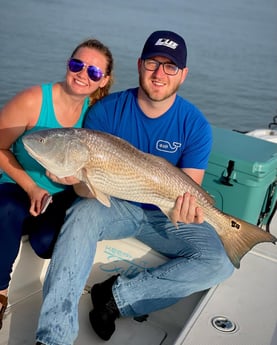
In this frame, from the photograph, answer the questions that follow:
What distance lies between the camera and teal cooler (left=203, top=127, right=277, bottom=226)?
310cm

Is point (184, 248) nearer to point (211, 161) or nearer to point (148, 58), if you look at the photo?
point (211, 161)

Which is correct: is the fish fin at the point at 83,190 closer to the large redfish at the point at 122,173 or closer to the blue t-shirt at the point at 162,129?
the large redfish at the point at 122,173

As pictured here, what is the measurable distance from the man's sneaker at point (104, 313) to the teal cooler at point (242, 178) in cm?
102

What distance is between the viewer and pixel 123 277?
2686 millimetres

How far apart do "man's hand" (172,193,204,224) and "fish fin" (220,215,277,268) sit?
0.18 m

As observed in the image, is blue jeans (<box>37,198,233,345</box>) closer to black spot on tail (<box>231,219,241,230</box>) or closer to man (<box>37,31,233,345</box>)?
man (<box>37,31,233,345</box>)

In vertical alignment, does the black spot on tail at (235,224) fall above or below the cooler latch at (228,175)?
below

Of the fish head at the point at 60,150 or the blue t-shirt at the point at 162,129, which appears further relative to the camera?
the blue t-shirt at the point at 162,129

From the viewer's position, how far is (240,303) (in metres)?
2.55

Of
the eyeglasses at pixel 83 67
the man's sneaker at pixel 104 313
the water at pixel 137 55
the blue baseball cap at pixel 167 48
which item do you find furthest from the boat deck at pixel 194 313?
the water at pixel 137 55

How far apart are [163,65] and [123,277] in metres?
1.29

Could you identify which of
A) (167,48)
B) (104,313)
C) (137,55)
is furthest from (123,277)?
(137,55)

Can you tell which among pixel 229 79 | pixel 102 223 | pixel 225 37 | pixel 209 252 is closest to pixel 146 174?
pixel 102 223

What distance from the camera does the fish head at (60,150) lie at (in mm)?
2461
